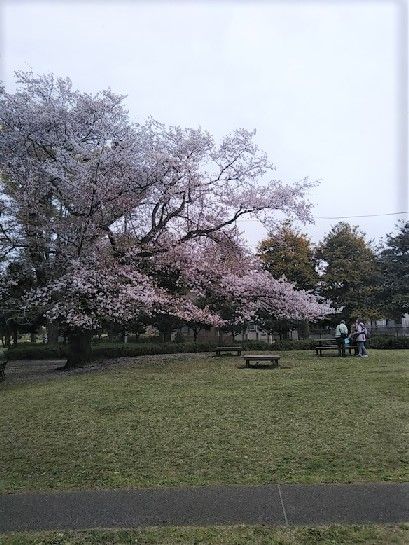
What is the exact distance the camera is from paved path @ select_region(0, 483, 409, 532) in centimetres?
455

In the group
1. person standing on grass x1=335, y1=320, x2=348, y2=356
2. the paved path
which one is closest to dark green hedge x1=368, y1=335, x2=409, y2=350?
person standing on grass x1=335, y1=320, x2=348, y2=356

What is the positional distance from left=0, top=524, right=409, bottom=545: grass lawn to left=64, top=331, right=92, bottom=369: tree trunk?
14.4 metres

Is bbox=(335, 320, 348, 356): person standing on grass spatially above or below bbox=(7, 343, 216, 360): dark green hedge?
above

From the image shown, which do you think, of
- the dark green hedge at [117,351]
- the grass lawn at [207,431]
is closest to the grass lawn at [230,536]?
the grass lawn at [207,431]

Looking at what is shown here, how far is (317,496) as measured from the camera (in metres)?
5.09

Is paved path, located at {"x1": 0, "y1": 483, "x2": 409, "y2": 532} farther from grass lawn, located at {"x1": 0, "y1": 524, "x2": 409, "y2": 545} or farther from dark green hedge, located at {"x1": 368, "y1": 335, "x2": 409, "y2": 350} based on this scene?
dark green hedge, located at {"x1": 368, "y1": 335, "x2": 409, "y2": 350}

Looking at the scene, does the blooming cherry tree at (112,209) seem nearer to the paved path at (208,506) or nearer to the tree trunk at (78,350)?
the tree trunk at (78,350)

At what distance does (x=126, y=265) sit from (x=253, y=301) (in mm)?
5238

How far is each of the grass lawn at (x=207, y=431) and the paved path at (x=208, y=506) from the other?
11.6 inches

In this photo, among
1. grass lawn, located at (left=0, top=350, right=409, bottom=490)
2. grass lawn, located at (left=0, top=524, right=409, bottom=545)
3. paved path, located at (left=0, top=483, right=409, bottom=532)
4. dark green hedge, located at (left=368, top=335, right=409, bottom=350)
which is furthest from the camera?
dark green hedge, located at (left=368, top=335, right=409, bottom=350)

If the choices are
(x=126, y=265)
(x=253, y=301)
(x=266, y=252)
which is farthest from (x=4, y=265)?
(x=266, y=252)

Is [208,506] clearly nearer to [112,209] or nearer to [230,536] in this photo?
[230,536]

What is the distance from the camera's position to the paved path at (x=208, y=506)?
4.55m

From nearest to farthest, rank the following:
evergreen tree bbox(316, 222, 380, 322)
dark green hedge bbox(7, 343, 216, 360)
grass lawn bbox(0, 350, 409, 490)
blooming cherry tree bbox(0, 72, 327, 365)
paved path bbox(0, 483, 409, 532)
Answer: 1. paved path bbox(0, 483, 409, 532)
2. grass lawn bbox(0, 350, 409, 490)
3. blooming cherry tree bbox(0, 72, 327, 365)
4. dark green hedge bbox(7, 343, 216, 360)
5. evergreen tree bbox(316, 222, 380, 322)
